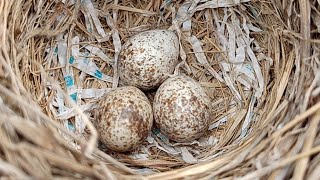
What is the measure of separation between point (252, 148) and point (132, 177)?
27cm

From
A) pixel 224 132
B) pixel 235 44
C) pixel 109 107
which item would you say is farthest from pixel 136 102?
pixel 235 44

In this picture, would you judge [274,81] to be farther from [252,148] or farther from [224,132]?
[252,148]

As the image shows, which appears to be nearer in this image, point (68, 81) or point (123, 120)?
point (123, 120)

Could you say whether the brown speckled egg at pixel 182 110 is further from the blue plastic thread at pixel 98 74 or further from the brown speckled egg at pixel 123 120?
the blue plastic thread at pixel 98 74

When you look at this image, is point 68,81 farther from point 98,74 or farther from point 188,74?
point 188,74

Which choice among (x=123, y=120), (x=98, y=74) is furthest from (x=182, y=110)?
(x=98, y=74)

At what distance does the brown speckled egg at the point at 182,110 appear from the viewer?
1405 mm

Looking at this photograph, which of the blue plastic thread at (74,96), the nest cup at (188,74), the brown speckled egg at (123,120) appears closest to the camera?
the nest cup at (188,74)

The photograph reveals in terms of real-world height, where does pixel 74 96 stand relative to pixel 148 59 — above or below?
below

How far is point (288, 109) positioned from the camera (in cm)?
124

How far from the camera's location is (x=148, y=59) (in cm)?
147

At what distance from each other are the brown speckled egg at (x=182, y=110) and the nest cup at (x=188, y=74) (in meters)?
0.07

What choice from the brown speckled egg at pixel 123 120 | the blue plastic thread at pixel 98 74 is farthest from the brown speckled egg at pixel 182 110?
the blue plastic thread at pixel 98 74

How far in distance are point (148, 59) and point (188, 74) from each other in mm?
176
